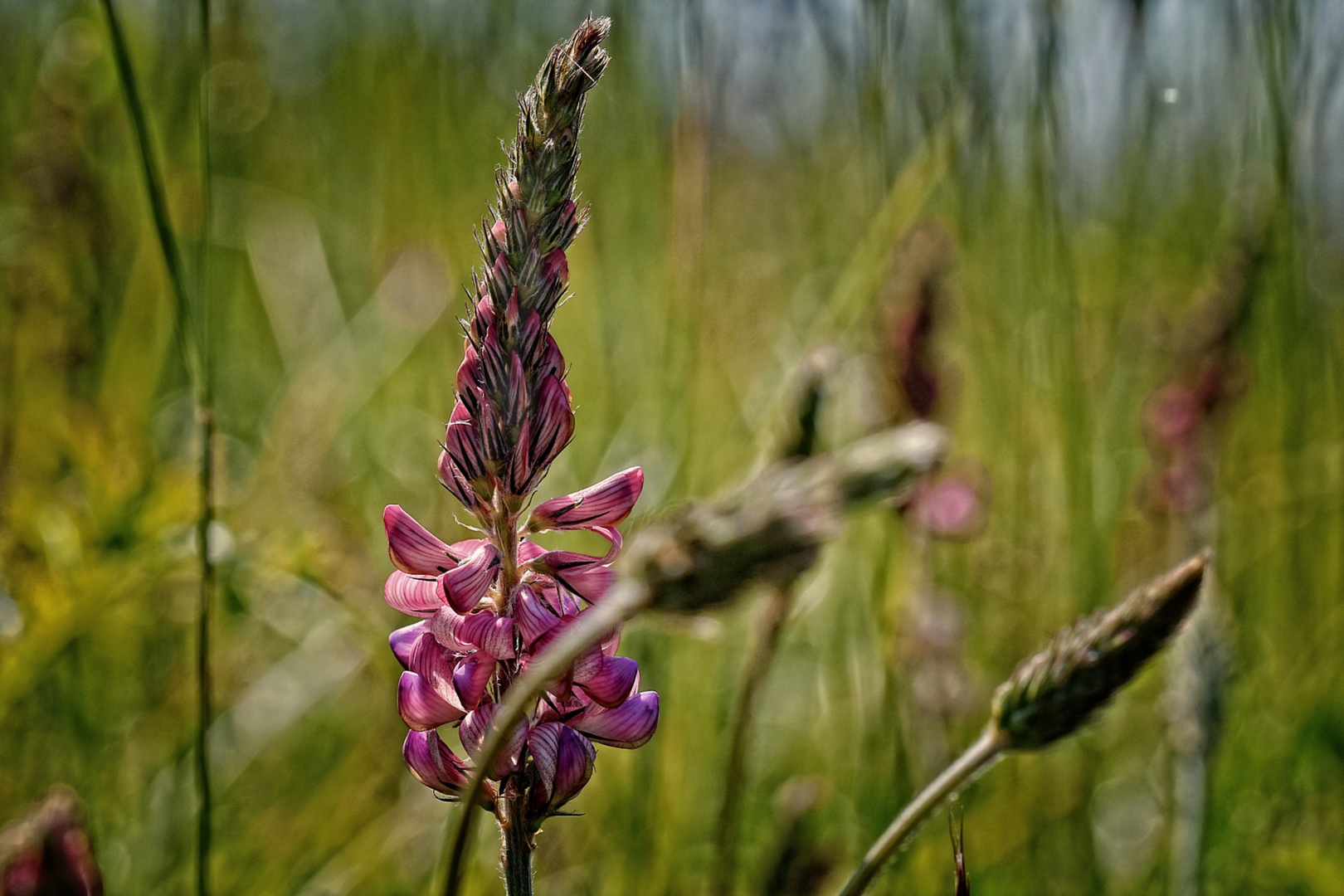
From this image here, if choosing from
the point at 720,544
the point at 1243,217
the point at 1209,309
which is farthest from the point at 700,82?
the point at 720,544

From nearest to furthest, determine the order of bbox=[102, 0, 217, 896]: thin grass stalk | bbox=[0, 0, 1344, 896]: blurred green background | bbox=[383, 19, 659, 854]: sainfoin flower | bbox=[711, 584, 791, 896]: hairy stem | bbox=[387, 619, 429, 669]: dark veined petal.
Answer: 1. bbox=[383, 19, 659, 854]: sainfoin flower
2. bbox=[387, 619, 429, 669]: dark veined petal
3. bbox=[102, 0, 217, 896]: thin grass stalk
4. bbox=[711, 584, 791, 896]: hairy stem
5. bbox=[0, 0, 1344, 896]: blurred green background

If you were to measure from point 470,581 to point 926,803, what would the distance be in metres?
0.38

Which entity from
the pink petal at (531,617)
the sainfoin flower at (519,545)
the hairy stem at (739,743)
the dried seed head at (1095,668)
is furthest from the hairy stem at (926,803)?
the hairy stem at (739,743)

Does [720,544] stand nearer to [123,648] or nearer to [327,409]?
[123,648]

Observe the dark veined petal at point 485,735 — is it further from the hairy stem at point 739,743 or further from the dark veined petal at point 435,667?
the hairy stem at point 739,743

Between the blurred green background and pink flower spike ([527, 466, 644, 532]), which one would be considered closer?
pink flower spike ([527, 466, 644, 532])

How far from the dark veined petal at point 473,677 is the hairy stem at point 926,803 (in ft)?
1.11

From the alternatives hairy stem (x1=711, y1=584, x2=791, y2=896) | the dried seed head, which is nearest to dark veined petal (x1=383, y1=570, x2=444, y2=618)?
the dried seed head

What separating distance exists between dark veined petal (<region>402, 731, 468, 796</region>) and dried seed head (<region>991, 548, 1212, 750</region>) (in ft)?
1.38

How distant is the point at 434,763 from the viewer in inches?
32.0

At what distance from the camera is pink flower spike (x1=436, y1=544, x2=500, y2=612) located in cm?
78

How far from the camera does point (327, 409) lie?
9.44 ft

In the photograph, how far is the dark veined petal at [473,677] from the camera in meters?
0.78

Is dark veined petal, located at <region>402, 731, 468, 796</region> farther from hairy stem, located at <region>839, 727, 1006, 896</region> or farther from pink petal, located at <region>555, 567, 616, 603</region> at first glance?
hairy stem, located at <region>839, 727, 1006, 896</region>
